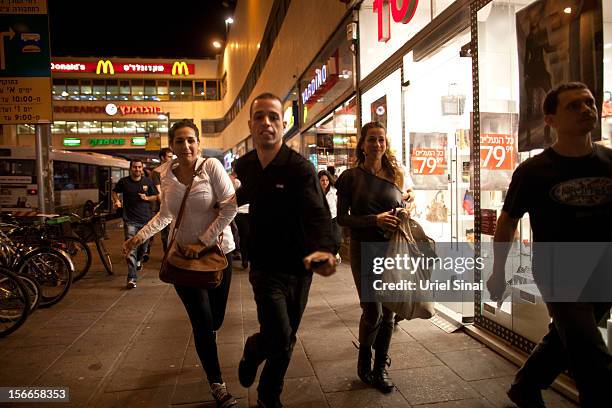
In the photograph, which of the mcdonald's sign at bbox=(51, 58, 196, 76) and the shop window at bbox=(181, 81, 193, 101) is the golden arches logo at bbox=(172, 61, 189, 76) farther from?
the shop window at bbox=(181, 81, 193, 101)

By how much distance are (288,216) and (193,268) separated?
0.74m

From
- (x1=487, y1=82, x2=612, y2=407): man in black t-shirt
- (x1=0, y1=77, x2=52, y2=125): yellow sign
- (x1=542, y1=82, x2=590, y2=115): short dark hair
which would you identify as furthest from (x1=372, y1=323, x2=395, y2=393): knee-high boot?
(x1=0, y1=77, x2=52, y2=125): yellow sign

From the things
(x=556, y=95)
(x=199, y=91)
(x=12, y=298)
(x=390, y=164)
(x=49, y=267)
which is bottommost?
(x=12, y=298)

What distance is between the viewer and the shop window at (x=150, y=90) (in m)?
41.0

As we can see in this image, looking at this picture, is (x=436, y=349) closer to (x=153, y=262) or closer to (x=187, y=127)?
(x=187, y=127)

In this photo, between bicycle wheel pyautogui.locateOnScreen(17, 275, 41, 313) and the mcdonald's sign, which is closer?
bicycle wheel pyautogui.locateOnScreen(17, 275, 41, 313)

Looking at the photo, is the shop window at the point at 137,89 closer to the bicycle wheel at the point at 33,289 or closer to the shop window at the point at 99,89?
the shop window at the point at 99,89

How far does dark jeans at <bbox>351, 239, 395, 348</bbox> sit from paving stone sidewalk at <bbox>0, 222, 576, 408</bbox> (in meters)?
0.38

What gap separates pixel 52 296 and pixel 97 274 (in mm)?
1844

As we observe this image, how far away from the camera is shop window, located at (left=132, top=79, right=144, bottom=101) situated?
40.8 meters

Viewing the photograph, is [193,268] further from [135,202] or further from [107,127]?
[107,127]

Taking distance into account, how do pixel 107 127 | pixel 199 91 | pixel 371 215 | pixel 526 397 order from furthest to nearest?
pixel 199 91, pixel 107 127, pixel 371 215, pixel 526 397

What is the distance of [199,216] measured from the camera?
9.70ft

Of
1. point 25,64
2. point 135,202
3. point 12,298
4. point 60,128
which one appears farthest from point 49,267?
point 60,128
